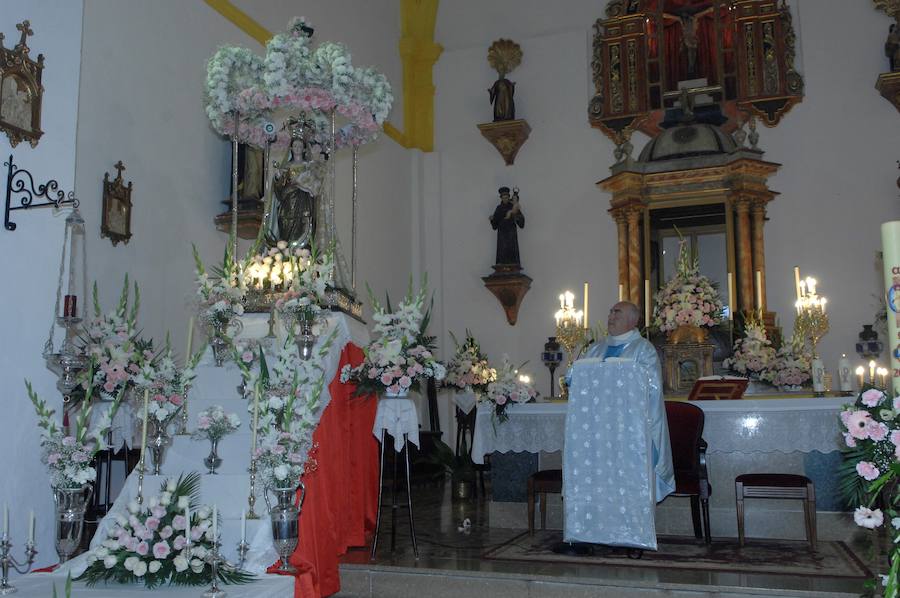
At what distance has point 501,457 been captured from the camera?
25.0 ft

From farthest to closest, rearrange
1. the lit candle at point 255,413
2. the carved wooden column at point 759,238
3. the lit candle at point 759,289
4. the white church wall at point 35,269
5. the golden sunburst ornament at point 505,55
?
the golden sunburst ornament at point 505,55, the carved wooden column at point 759,238, the lit candle at point 759,289, the white church wall at point 35,269, the lit candle at point 255,413

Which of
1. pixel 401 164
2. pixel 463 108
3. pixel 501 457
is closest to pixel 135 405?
pixel 501 457

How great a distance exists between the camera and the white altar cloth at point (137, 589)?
11.5 feet

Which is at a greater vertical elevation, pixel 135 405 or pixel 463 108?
pixel 463 108

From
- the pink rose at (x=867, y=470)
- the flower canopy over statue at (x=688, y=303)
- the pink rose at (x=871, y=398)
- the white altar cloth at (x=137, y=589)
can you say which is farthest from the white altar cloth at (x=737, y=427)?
the pink rose at (x=867, y=470)

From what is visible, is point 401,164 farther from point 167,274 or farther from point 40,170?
point 40,170

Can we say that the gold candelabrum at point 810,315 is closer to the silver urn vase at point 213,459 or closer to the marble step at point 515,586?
the marble step at point 515,586

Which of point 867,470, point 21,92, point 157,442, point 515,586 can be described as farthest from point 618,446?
point 21,92

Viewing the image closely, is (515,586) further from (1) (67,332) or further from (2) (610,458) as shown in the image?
(1) (67,332)

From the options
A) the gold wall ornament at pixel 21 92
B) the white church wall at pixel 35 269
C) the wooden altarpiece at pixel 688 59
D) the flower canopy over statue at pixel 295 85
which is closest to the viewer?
the white church wall at pixel 35 269

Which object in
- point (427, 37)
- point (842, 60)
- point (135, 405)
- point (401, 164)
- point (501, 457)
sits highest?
point (427, 37)

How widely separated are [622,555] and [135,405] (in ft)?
11.2

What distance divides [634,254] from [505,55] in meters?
3.81

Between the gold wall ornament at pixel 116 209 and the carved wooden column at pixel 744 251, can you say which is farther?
the carved wooden column at pixel 744 251
